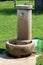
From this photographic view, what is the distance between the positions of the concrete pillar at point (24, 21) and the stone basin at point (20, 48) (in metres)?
0.20

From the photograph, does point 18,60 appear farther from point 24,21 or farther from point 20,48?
point 24,21

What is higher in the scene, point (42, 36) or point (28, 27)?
point (28, 27)

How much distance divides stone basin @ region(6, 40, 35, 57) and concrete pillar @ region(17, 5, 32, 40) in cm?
20

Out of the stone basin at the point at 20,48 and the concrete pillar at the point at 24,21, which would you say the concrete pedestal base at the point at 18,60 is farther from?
the concrete pillar at the point at 24,21

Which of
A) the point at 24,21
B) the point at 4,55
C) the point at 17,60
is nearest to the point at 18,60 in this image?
the point at 17,60

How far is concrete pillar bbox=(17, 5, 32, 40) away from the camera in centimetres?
834

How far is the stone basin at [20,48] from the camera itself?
26.2 ft

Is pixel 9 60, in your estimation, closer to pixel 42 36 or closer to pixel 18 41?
pixel 18 41

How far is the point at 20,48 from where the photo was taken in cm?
797

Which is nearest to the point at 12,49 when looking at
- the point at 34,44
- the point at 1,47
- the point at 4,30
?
the point at 34,44

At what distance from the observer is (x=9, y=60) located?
7926 mm

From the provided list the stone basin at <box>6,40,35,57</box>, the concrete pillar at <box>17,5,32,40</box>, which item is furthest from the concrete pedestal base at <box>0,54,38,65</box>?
the concrete pillar at <box>17,5,32,40</box>

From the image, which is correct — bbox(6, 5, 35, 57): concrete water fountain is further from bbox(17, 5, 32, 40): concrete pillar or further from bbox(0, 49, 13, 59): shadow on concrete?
bbox(0, 49, 13, 59): shadow on concrete

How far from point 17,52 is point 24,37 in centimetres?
62
